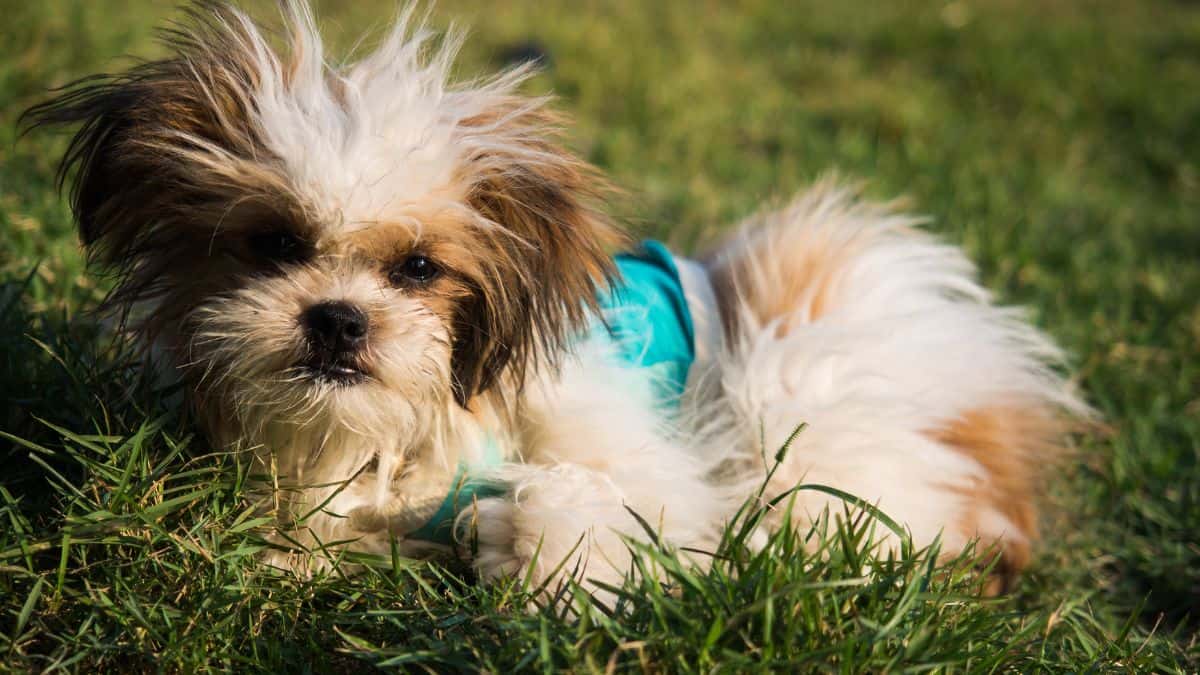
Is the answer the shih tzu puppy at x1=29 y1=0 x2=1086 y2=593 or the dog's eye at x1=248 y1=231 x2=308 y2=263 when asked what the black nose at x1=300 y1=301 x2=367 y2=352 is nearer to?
the shih tzu puppy at x1=29 y1=0 x2=1086 y2=593

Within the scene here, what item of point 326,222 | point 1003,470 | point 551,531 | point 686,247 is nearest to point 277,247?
point 326,222

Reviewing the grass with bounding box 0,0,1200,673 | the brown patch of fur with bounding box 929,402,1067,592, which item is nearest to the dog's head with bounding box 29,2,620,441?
the grass with bounding box 0,0,1200,673

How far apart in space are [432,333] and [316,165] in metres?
0.47

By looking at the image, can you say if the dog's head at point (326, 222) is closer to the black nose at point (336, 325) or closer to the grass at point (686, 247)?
the black nose at point (336, 325)

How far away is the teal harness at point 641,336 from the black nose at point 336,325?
1.63 ft

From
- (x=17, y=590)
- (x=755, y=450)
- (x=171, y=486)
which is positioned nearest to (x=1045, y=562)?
(x=755, y=450)

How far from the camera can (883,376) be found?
3209mm

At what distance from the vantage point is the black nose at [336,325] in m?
2.42

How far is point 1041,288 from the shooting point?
16.2 ft

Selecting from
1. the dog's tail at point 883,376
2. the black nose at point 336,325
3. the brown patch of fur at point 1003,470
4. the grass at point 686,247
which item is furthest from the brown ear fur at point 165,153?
the brown patch of fur at point 1003,470

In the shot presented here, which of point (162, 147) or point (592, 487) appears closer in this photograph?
point (162, 147)

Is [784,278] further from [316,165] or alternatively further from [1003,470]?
[316,165]

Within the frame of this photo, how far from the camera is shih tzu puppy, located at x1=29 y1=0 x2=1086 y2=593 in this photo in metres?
2.45

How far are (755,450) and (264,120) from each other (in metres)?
1.58
